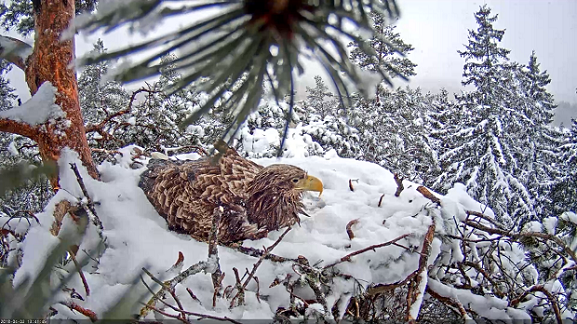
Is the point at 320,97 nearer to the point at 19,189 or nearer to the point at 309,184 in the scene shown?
the point at 309,184

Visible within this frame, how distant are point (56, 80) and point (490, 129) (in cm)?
1312

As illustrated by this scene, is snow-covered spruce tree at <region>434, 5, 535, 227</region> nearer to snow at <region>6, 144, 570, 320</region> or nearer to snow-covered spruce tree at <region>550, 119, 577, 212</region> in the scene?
snow-covered spruce tree at <region>550, 119, 577, 212</region>

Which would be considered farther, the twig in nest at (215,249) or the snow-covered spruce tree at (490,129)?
the snow-covered spruce tree at (490,129)

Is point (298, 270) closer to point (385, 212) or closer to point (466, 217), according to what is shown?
point (385, 212)

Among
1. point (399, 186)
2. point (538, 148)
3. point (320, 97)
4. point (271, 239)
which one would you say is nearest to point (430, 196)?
point (399, 186)

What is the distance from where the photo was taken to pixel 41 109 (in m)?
2.11

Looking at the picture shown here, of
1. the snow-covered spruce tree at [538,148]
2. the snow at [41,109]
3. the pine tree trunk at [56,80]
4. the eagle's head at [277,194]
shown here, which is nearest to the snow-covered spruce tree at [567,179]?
the snow-covered spruce tree at [538,148]

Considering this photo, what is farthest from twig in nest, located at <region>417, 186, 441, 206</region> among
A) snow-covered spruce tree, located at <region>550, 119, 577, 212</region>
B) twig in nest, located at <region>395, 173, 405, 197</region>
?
snow-covered spruce tree, located at <region>550, 119, 577, 212</region>

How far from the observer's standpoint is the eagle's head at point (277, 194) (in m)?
2.11

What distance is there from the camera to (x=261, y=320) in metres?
1.23

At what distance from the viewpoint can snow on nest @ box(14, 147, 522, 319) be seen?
4.78ft

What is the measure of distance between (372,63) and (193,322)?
1.17 meters

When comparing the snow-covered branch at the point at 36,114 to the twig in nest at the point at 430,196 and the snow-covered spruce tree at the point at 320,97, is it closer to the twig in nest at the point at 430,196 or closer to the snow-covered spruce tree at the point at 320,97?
the snow-covered spruce tree at the point at 320,97

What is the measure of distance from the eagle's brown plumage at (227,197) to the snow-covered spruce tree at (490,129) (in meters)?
11.1
